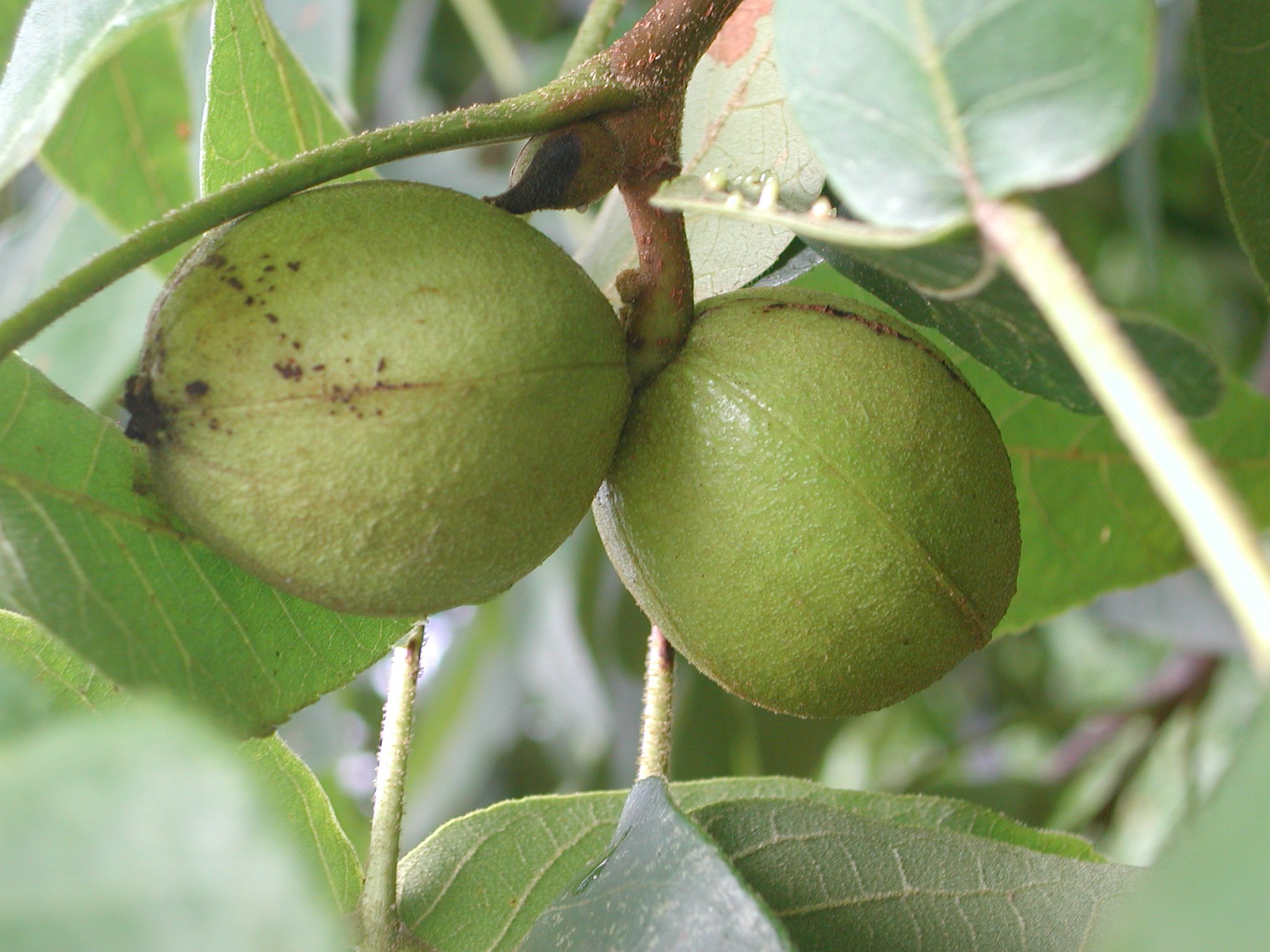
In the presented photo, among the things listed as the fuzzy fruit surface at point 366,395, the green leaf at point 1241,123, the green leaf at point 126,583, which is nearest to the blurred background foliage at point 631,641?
the green leaf at point 126,583

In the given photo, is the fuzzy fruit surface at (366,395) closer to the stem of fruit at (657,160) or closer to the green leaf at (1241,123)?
the stem of fruit at (657,160)

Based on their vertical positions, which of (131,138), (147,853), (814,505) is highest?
(131,138)

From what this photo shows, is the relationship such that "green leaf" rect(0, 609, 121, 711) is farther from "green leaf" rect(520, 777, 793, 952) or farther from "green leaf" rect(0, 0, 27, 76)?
"green leaf" rect(0, 0, 27, 76)

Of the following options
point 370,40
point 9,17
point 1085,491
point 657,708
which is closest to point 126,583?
point 657,708

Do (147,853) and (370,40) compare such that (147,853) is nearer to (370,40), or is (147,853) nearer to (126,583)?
(126,583)

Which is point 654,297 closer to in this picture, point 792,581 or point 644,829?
point 792,581

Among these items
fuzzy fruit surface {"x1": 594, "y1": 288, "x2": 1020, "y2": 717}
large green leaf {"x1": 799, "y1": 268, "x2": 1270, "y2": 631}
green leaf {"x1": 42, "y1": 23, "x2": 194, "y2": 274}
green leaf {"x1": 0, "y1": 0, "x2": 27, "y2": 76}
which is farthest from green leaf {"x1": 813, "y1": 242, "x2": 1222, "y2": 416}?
green leaf {"x1": 0, "y1": 0, "x2": 27, "y2": 76}

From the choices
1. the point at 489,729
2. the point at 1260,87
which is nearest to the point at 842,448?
the point at 1260,87
